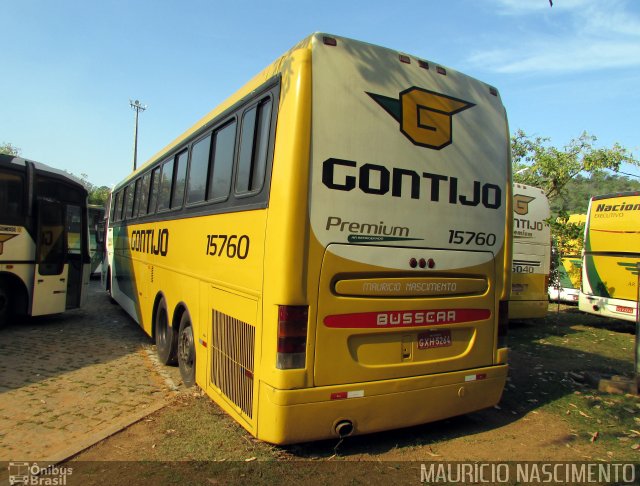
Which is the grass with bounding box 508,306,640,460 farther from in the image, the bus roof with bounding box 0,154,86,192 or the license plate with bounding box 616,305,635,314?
the bus roof with bounding box 0,154,86,192

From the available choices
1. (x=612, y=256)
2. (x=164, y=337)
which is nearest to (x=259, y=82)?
(x=164, y=337)

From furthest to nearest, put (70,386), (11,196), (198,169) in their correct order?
1. (11,196)
2. (70,386)
3. (198,169)

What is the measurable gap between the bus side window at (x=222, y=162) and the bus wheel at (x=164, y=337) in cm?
243

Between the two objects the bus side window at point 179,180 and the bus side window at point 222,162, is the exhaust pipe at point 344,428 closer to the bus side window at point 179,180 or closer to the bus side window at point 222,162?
the bus side window at point 222,162

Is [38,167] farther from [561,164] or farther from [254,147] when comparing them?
[561,164]

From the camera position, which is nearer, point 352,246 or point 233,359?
point 352,246

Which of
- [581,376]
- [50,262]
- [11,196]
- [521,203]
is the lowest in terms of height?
[581,376]

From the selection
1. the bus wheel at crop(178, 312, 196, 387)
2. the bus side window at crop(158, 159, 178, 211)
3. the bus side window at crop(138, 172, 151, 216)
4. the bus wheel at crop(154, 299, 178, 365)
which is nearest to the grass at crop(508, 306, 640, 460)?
the bus wheel at crop(178, 312, 196, 387)

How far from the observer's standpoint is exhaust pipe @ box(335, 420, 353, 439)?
3748mm

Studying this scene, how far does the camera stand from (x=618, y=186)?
5528 cm

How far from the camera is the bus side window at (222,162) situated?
4.67 m

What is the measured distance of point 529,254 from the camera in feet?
35.6

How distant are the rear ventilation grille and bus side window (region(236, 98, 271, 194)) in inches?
48.9

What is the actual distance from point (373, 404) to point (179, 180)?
4.19 metres
